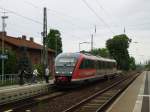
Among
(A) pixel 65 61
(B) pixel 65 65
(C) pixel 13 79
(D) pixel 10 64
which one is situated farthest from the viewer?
(D) pixel 10 64

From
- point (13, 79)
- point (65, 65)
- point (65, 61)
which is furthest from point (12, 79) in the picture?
point (65, 65)

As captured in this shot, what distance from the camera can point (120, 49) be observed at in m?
121

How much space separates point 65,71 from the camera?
94.8 feet

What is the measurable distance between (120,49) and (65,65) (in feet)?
306

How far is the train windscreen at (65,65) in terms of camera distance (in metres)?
28.8

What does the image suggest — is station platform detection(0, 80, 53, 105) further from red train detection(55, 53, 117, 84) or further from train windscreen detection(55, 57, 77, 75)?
train windscreen detection(55, 57, 77, 75)

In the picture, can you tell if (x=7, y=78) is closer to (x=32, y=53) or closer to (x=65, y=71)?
(x=65, y=71)

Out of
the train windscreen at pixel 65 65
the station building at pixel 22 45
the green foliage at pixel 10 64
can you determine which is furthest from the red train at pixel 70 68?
the station building at pixel 22 45

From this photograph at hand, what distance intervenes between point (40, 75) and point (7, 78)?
3.89 metres

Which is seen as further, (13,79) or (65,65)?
(13,79)

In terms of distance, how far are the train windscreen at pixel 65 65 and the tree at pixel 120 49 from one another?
291ft

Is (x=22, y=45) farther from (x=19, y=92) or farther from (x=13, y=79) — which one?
(x=19, y=92)

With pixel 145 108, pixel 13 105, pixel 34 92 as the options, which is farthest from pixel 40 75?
pixel 145 108

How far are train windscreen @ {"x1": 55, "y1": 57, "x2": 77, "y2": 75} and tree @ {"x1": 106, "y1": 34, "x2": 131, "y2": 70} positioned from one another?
291 feet
